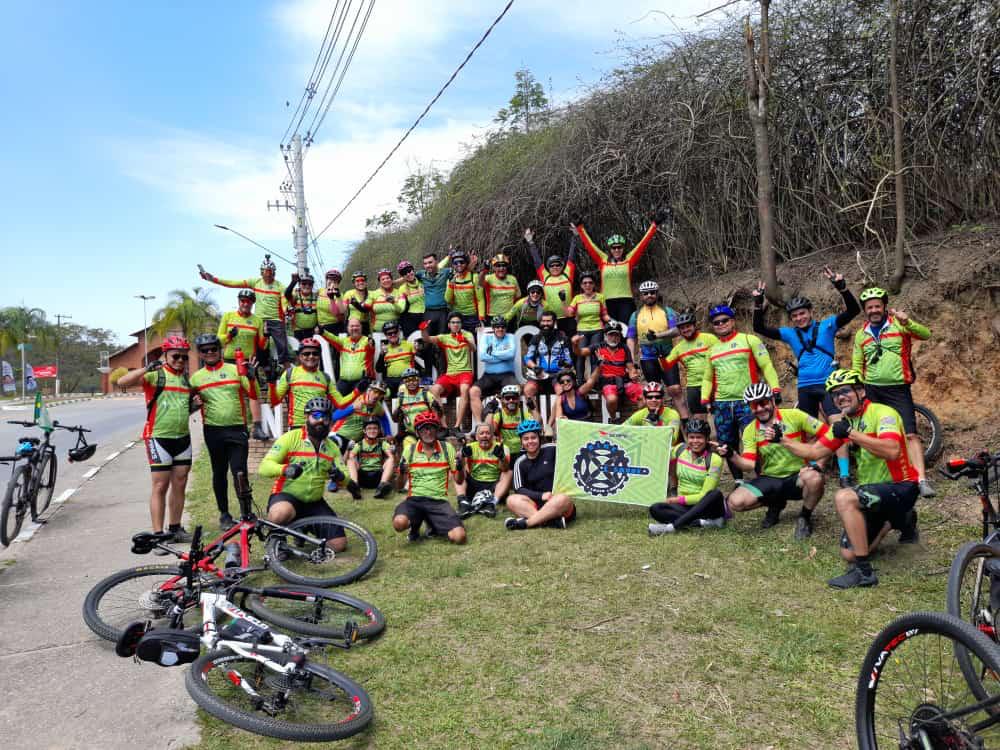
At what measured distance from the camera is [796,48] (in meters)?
10.7

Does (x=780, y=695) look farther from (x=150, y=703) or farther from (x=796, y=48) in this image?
(x=796, y=48)

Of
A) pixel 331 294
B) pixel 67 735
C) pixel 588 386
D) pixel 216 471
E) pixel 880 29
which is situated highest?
pixel 880 29

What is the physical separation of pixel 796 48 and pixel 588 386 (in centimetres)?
597

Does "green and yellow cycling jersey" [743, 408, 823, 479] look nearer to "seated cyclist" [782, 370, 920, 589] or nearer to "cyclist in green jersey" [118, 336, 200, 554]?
"seated cyclist" [782, 370, 920, 589]

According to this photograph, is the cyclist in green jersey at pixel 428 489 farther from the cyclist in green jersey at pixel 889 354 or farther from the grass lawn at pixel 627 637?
the cyclist in green jersey at pixel 889 354

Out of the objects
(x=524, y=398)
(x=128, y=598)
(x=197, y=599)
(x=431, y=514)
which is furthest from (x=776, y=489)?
(x=128, y=598)

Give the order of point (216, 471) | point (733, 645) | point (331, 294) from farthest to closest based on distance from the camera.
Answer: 1. point (331, 294)
2. point (216, 471)
3. point (733, 645)

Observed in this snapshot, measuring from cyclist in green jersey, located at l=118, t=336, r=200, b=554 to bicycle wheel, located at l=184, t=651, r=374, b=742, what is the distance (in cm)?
355

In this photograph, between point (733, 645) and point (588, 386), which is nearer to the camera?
point (733, 645)

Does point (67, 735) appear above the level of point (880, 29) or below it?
below

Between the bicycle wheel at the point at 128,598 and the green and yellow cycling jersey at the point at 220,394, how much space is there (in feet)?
9.00

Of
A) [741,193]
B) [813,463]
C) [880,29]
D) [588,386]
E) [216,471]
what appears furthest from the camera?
[741,193]

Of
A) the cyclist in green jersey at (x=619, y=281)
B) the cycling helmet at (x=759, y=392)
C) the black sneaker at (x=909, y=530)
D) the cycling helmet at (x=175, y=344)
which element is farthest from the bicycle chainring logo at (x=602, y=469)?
the cycling helmet at (x=175, y=344)

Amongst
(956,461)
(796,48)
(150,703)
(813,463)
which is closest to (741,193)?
(796,48)
